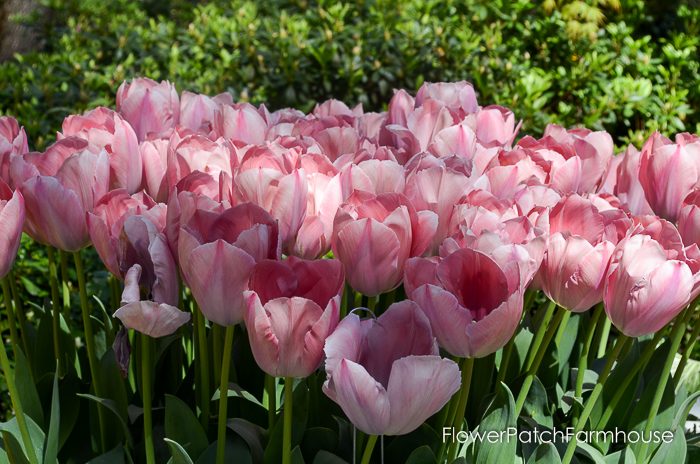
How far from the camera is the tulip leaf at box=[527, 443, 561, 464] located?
1145mm

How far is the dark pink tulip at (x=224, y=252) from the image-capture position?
38.0 inches

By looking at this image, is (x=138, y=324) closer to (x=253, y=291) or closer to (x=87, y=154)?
(x=253, y=291)

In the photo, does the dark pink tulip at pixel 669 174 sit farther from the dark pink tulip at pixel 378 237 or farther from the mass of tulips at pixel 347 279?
the dark pink tulip at pixel 378 237

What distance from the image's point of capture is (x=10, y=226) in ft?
3.36

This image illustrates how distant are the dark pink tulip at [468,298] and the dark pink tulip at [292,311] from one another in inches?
3.8

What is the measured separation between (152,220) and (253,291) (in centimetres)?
21

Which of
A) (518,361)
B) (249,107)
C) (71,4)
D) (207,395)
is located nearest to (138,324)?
(207,395)

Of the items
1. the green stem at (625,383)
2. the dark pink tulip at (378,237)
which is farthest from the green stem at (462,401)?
the green stem at (625,383)

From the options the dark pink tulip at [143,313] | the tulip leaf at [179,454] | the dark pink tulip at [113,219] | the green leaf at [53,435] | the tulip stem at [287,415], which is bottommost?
the green leaf at [53,435]

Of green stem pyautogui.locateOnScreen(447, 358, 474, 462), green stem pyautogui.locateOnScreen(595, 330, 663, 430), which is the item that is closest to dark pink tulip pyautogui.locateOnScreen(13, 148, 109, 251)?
green stem pyautogui.locateOnScreen(447, 358, 474, 462)

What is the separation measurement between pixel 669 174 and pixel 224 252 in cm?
72

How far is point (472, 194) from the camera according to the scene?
112 cm

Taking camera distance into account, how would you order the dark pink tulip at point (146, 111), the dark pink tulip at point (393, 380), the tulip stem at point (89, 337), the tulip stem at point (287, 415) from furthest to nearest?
the dark pink tulip at point (146, 111) → the tulip stem at point (89, 337) → the tulip stem at point (287, 415) → the dark pink tulip at point (393, 380)

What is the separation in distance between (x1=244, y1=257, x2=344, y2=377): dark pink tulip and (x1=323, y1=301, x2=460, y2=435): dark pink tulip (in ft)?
0.11
